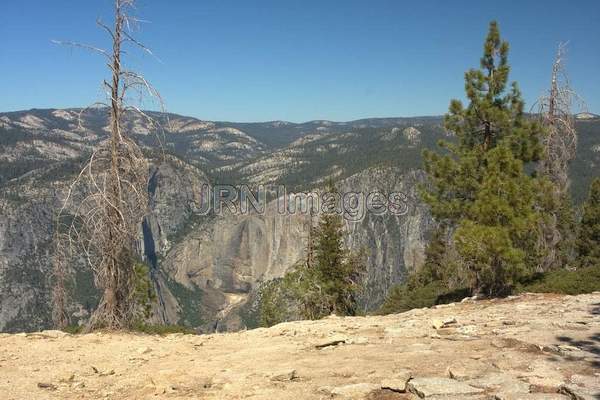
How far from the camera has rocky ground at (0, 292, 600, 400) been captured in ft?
23.6

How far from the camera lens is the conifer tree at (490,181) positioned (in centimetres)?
1617

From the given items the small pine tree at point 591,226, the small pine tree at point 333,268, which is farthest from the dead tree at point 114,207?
the small pine tree at point 591,226

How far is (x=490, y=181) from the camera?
655 inches

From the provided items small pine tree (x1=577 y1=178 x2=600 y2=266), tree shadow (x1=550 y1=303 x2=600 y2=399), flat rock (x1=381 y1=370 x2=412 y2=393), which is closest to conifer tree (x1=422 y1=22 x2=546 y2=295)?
tree shadow (x1=550 y1=303 x2=600 y2=399)

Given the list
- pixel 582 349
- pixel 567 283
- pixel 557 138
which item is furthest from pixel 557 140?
pixel 582 349

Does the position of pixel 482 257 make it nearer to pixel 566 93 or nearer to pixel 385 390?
pixel 385 390

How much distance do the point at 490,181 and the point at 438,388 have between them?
11.2 m

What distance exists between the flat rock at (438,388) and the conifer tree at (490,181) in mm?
9514

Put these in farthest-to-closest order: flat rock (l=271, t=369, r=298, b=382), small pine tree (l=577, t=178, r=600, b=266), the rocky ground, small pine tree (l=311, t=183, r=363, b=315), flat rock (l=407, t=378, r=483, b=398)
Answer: small pine tree (l=577, t=178, r=600, b=266) → small pine tree (l=311, t=183, r=363, b=315) → flat rock (l=271, t=369, r=298, b=382) → the rocky ground → flat rock (l=407, t=378, r=483, b=398)

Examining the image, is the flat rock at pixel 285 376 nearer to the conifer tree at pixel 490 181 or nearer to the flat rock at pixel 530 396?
the flat rock at pixel 530 396

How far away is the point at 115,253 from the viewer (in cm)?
1426

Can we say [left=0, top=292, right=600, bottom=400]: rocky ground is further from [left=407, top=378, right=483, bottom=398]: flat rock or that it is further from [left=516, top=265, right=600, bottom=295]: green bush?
[left=516, top=265, right=600, bottom=295]: green bush

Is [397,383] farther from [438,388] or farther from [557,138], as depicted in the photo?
[557,138]

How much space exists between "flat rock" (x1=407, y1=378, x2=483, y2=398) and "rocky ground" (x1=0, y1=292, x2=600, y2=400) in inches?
0.5
